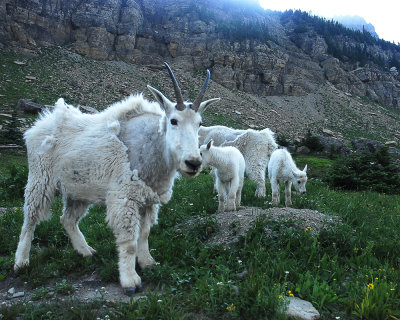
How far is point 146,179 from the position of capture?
411 centimetres

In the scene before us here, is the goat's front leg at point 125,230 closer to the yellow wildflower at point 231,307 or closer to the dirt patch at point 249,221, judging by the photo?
the yellow wildflower at point 231,307

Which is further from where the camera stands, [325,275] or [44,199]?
[44,199]

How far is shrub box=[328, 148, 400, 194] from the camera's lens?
1351cm

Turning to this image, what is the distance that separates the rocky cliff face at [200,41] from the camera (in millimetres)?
58125

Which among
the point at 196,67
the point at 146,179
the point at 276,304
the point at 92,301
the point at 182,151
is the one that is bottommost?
the point at 92,301

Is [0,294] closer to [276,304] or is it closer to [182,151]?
[182,151]

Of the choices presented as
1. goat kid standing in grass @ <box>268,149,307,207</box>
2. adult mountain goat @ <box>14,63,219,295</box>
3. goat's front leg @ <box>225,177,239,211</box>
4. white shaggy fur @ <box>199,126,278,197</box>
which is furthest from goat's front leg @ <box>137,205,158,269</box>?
white shaggy fur @ <box>199,126,278,197</box>

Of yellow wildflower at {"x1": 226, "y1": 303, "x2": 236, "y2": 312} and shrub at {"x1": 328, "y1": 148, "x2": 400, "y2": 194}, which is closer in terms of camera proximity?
yellow wildflower at {"x1": 226, "y1": 303, "x2": 236, "y2": 312}

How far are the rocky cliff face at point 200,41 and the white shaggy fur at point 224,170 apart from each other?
58.2 m

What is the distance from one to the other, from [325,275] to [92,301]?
294cm

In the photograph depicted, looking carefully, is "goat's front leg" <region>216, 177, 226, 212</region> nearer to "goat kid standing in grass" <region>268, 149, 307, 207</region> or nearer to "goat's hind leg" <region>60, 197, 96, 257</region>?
"goat kid standing in grass" <region>268, 149, 307, 207</region>

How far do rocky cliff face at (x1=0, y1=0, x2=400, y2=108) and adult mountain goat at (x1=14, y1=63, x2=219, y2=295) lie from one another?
58734 mm

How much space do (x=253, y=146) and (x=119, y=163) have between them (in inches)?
282

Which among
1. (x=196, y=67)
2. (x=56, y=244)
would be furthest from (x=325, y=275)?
(x=196, y=67)
